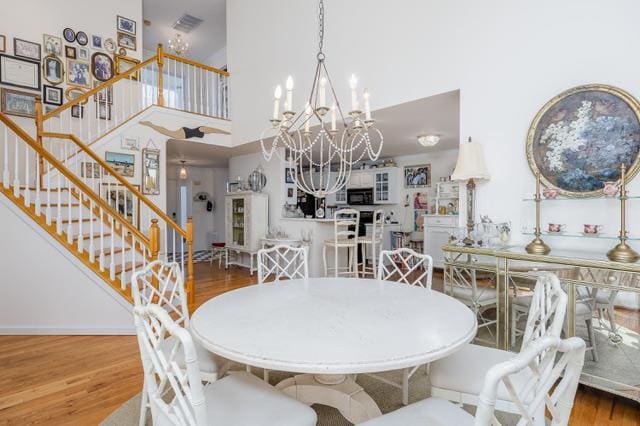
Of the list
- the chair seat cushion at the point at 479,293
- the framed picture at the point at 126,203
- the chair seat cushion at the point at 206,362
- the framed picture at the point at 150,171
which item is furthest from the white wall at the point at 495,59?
the framed picture at the point at 126,203

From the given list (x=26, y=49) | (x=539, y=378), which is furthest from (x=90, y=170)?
(x=539, y=378)

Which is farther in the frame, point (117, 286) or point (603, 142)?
point (117, 286)

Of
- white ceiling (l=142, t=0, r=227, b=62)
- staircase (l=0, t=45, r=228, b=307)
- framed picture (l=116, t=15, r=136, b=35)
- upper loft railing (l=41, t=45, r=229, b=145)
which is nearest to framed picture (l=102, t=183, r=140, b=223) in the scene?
staircase (l=0, t=45, r=228, b=307)

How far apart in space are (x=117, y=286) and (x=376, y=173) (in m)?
5.41

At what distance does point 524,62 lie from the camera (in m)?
2.65

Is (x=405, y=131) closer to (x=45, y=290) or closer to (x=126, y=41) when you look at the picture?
(x=45, y=290)

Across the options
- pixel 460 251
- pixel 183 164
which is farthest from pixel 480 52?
pixel 183 164

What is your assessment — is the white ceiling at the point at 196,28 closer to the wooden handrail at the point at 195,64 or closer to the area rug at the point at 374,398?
the wooden handrail at the point at 195,64

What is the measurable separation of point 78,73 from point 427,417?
21.4ft

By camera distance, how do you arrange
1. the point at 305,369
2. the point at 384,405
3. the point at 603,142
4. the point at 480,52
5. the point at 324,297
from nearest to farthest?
the point at 305,369 → the point at 324,297 → the point at 384,405 → the point at 603,142 → the point at 480,52

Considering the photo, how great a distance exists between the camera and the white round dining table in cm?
111

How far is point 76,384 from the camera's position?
2.25 m

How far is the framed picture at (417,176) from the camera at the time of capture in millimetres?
6633

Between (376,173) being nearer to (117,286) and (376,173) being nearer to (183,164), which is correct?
(183,164)
